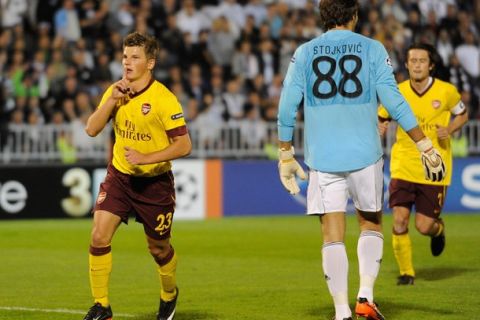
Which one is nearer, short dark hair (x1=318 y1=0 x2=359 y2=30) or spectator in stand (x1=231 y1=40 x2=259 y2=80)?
short dark hair (x1=318 y1=0 x2=359 y2=30)

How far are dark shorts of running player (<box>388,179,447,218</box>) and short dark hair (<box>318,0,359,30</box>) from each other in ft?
13.3

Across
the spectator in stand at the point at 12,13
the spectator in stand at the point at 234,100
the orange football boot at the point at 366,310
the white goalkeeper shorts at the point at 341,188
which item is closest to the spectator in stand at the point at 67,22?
the spectator in stand at the point at 12,13

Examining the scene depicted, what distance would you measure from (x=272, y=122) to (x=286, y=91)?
553 inches

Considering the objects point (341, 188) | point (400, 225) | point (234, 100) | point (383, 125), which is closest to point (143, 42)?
point (341, 188)

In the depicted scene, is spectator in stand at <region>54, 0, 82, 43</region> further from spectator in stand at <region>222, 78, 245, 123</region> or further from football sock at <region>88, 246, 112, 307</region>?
football sock at <region>88, 246, 112, 307</region>

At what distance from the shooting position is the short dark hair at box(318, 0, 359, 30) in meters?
8.85

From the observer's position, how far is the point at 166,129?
30.8 ft

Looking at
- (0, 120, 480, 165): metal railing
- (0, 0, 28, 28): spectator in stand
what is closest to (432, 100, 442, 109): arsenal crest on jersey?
(0, 120, 480, 165): metal railing

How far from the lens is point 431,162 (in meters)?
8.84

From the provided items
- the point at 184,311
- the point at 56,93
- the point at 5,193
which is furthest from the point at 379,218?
the point at 56,93

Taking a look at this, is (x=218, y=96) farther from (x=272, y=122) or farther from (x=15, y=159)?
(x=15, y=159)

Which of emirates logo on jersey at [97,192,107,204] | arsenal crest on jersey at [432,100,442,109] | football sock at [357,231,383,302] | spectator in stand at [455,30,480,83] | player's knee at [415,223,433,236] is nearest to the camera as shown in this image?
football sock at [357,231,383,302]

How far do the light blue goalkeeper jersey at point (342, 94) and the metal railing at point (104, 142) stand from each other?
12.9 meters

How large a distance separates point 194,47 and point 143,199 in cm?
1546
